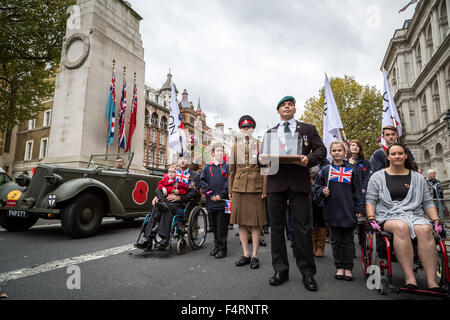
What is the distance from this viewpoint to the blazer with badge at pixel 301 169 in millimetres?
2715

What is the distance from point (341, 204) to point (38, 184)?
540 cm

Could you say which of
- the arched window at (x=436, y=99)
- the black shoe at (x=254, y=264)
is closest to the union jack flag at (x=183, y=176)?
the black shoe at (x=254, y=264)

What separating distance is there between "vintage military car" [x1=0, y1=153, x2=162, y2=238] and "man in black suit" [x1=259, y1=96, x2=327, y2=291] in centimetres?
378

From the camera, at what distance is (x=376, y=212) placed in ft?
9.52

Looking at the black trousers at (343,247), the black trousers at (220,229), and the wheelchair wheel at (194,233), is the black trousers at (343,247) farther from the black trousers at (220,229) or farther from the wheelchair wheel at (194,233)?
the wheelchair wheel at (194,233)

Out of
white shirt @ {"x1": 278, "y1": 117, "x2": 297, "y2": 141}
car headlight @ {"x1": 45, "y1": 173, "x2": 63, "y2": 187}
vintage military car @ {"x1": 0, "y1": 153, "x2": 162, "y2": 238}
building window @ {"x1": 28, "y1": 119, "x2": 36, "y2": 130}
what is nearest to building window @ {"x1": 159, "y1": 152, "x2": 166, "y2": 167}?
building window @ {"x1": 28, "y1": 119, "x2": 36, "y2": 130}

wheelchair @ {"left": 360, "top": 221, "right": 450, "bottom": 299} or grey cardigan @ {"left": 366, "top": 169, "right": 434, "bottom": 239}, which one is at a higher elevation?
grey cardigan @ {"left": 366, "top": 169, "right": 434, "bottom": 239}

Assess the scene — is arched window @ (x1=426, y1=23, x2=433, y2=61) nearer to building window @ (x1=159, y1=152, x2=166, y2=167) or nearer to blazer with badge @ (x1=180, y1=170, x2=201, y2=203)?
blazer with badge @ (x1=180, y1=170, x2=201, y2=203)

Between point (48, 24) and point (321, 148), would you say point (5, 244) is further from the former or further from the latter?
point (48, 24)

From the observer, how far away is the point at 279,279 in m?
2.65

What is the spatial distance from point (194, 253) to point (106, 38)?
34.2ft

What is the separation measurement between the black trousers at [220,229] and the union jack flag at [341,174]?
1802 millimetres

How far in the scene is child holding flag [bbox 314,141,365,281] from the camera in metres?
3.04
